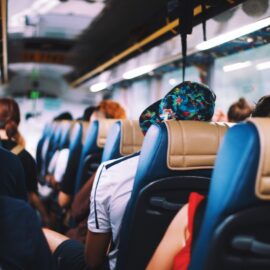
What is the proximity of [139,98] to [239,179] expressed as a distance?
8331mm

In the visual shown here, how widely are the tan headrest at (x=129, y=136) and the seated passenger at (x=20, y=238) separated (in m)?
1.34

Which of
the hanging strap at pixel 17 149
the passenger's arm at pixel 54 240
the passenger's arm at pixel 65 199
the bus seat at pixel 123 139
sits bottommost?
the passenger's arm at pixel 65 199

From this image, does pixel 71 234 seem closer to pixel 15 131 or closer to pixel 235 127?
pixel 15 131

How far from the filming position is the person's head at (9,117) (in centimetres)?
322

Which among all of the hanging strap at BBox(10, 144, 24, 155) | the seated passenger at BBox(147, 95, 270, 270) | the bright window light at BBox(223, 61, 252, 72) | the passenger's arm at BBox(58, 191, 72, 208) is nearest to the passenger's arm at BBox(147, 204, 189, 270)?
the seated passenger at BBox(147, 95, 270, 270)

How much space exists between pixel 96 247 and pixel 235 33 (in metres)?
3.18

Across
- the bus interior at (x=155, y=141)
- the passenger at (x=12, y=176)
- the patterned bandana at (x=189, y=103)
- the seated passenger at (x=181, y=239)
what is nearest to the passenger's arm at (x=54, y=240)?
the bus interior at (x=155, y=141)

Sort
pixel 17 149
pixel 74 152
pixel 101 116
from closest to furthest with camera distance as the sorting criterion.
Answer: pixel 17 149 → pixel 74 152 → pixel 101 116

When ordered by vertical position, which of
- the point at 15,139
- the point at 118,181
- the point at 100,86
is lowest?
the point at 118,181

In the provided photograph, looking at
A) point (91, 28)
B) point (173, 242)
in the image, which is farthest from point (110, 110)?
point (91, 28)

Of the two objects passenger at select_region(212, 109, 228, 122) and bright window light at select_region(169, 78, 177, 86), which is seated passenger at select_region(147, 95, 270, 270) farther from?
bright window light at select_region(169, 78, 177, 86)

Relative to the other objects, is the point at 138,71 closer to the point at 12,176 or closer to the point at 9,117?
the point at 9,117

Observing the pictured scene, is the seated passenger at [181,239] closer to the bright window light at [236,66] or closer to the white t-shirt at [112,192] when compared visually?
the white t-shirt at [112,192]

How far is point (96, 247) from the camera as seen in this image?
219 cm
